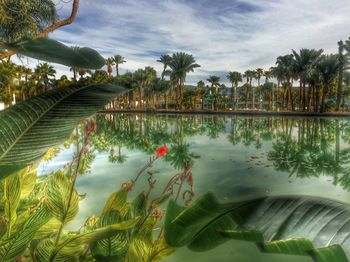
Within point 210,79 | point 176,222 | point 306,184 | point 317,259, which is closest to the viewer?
point 317,259

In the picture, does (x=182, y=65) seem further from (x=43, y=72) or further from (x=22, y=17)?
(x=22, y=17)

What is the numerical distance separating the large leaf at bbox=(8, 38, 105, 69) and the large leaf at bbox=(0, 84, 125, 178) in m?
0.07

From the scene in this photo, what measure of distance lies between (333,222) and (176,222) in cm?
34

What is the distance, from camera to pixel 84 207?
17.4 feet

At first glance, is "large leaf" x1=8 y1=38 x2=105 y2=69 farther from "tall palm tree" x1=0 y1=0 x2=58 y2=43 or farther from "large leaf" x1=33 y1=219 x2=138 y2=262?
"tall palm tree" x1=0 y1=0 x2=58 y2=43

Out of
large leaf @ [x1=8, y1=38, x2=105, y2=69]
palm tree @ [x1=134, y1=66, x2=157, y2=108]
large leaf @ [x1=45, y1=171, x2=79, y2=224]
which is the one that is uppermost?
palm tree @ [x1=134, y1=66, x2=157, y2=108]

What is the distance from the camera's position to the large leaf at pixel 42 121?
75cm

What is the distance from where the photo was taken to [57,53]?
0.79 m

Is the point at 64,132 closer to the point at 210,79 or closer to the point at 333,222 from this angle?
the point at 333,222

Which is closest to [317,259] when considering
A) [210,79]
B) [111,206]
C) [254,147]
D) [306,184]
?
[111,206]

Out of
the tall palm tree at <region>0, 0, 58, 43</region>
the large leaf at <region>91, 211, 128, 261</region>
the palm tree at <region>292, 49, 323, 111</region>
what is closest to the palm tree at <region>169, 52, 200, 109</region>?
the palm tree at <region>292, 49, 323, 111</region>

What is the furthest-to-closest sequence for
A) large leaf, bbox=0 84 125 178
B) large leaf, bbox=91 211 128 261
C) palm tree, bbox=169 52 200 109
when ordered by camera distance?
palm tree, bbox=169 52 200 109 → large leaf, bbox=91 211 128 261 → large leaf, bbox=0 84 125 178

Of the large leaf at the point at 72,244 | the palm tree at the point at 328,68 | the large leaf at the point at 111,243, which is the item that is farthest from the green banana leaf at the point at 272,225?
the palm tree at the point at 328,68

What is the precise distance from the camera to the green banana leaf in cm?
56
